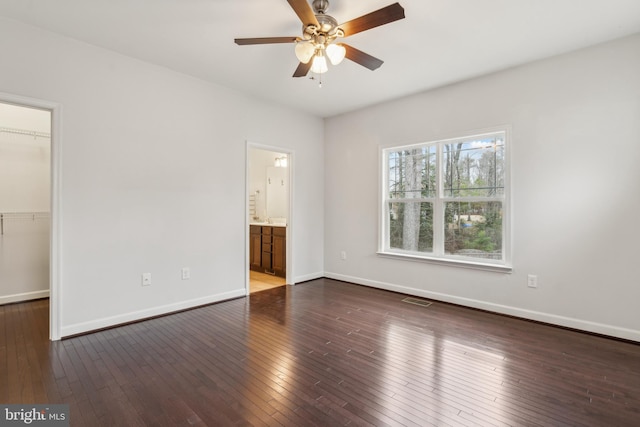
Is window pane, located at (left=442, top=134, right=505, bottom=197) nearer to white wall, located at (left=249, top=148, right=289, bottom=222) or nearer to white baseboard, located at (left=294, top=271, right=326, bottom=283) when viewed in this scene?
white baseboard, located at (left=294, top=271, right=326, bottom=283)

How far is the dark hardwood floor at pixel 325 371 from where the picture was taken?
6.19 feet

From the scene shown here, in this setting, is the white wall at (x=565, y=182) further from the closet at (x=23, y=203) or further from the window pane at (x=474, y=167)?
the closet at (x=23, y=203)

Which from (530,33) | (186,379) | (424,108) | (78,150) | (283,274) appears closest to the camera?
(186,379)

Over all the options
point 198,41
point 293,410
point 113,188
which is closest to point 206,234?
point 113,188

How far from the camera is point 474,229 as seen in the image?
3941mm

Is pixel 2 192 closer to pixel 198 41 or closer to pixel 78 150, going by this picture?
pixel 78 150

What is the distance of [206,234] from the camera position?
398cm

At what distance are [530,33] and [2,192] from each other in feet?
20.7

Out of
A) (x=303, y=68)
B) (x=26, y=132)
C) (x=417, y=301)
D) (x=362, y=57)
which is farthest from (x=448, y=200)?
(x=26, y=132)

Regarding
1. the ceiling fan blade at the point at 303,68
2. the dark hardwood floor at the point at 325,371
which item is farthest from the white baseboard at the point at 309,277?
the ceiling fan blade at the point at 303,68

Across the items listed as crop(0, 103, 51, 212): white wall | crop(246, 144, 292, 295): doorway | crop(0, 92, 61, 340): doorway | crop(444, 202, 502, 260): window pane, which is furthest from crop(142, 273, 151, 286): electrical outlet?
crop(444, 202, 502, 260): window pane

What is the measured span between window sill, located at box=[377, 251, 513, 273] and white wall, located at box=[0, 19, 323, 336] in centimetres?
222

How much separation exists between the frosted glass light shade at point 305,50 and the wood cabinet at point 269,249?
3.26 metres

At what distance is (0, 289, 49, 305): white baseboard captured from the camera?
396cm
